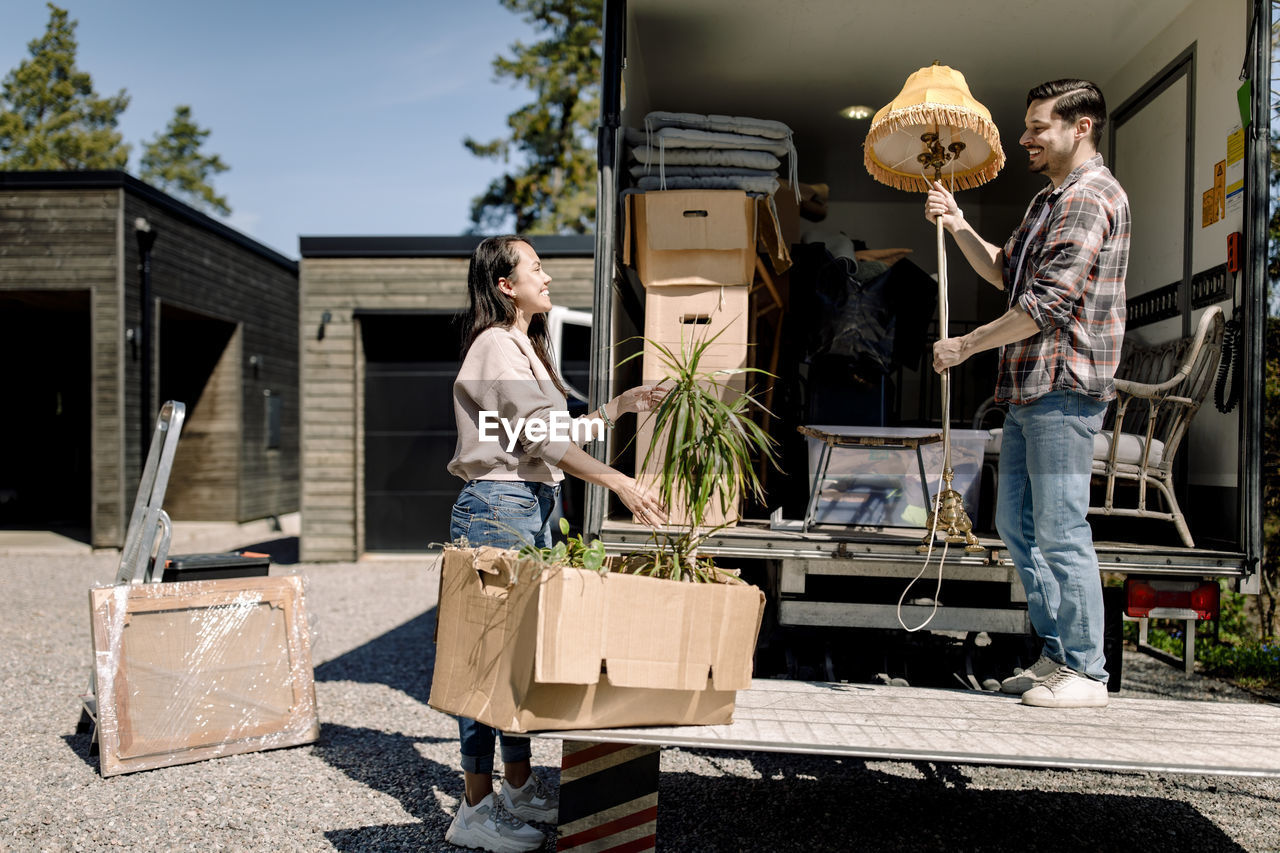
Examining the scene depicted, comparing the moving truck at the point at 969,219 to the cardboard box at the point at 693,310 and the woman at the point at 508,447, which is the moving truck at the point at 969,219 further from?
the woman at the point at 508,447

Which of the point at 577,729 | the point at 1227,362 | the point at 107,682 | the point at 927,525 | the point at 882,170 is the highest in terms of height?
the point at 882,170

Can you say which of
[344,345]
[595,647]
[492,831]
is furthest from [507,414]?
[344,345]

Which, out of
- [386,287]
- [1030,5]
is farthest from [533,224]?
[1030,5]

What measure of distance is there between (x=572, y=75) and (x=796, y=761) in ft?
60.4

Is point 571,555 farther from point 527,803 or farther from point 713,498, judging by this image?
point 713,498

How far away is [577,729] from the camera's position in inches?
79.3

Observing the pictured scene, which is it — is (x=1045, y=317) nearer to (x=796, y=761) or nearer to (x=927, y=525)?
(x=927, y=525)

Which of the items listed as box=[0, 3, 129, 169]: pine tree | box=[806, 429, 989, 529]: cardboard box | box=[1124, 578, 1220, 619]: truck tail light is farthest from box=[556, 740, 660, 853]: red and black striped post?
box=[0, 3, 129, 169]: pine tree

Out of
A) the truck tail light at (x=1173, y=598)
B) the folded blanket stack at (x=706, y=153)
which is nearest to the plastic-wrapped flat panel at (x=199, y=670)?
the folded blanket stack at (x=706, y=153)

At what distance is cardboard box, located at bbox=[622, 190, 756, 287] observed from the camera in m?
3.66

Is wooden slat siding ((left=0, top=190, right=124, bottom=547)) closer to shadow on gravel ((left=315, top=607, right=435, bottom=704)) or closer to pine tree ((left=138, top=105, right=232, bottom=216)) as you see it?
shadow on gravel ((left=315, top=607, right=435, bottom=704))

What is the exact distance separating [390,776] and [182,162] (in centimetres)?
3683

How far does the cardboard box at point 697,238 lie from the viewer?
12.0 ft

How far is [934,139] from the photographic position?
330cm
